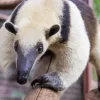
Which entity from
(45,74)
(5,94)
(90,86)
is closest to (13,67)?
(45,74)

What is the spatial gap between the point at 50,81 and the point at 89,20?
734 mm

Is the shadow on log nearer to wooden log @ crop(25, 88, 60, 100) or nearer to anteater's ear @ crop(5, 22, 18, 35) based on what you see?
wooden log @ crop(25, 88, 60, 100)

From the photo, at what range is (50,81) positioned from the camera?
9.56 ft

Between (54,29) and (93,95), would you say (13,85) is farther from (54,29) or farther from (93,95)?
(54,29)

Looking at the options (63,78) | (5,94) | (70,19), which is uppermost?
(70,19)

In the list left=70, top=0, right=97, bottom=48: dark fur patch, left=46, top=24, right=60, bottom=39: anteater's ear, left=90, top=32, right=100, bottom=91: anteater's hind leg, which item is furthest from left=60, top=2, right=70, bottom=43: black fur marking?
left=90, top=32, right=100, bottom=91: anteater's hind leg

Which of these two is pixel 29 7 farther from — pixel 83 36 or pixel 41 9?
pixel 83 36

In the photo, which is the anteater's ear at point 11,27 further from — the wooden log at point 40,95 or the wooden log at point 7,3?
the wooden log at point 7,3

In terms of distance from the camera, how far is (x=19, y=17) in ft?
9.59

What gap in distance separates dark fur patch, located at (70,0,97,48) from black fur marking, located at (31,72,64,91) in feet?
1.66

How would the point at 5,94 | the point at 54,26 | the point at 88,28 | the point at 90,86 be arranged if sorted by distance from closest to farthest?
the point at 54,26
the point at 88,28
the point at 5,94
the point at 90,86

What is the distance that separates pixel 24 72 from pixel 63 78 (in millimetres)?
508

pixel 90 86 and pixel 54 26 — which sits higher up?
pixel 54 26

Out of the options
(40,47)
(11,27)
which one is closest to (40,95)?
(40,47)
